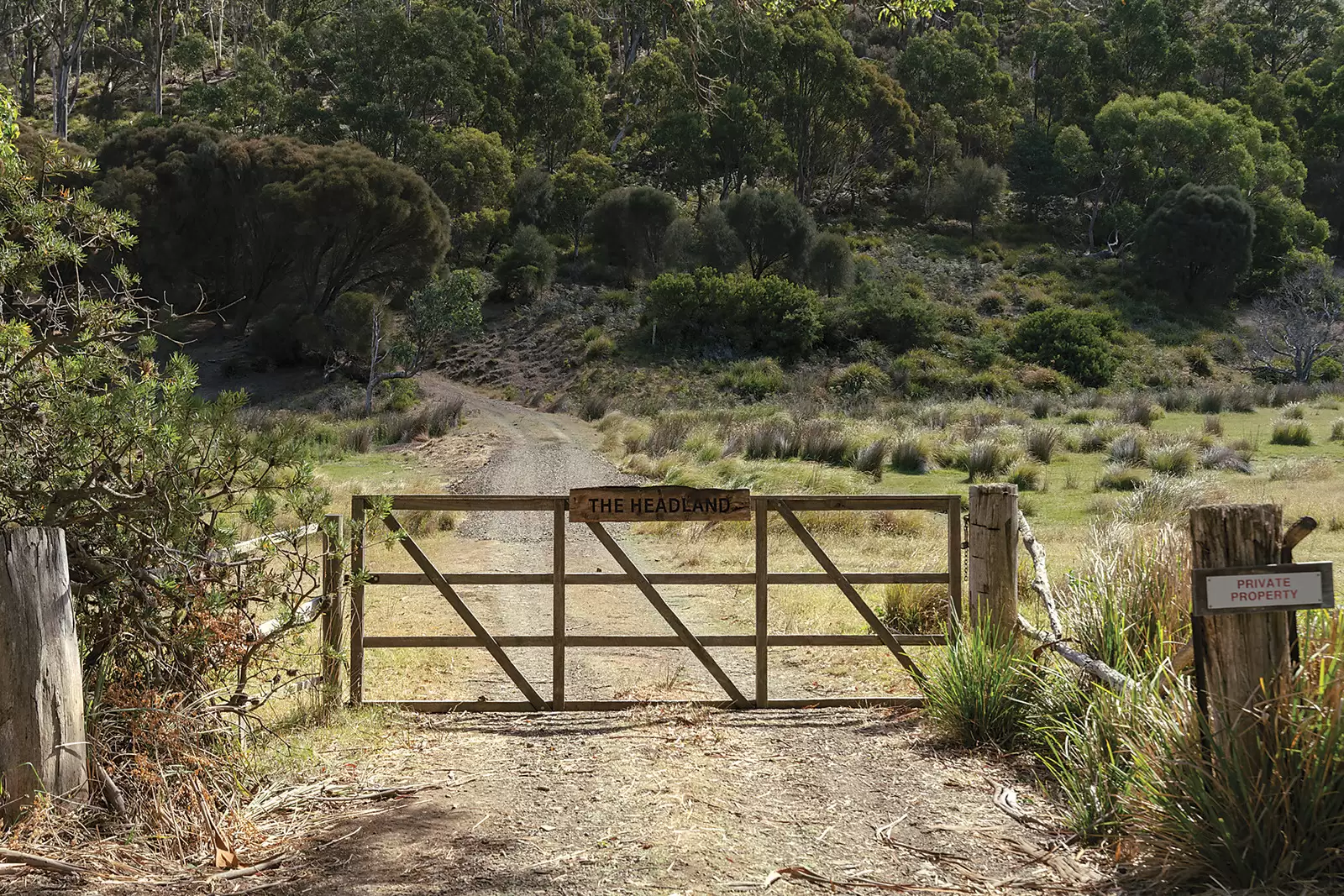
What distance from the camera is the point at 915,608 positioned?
33.8ft

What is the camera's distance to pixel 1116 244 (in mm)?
72188

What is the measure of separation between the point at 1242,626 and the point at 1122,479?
17380 mm

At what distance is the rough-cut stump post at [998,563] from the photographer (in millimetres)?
7473

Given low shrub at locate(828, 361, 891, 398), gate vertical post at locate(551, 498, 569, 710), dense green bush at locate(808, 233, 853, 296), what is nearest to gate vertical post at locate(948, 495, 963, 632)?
gate vertical post at locate(551, 498, 569, 710)

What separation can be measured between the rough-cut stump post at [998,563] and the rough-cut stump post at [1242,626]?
3.04 metres

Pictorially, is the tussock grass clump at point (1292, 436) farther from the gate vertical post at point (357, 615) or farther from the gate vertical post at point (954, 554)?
the gate vertical post at point (357, 615)

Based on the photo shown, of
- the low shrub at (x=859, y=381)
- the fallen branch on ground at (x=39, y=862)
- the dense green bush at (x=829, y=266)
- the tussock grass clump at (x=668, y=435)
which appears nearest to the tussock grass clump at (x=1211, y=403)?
the low shrub at (x=859, y=381)

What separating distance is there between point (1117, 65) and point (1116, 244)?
75.9 ft

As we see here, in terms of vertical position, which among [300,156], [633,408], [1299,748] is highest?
[300,156]

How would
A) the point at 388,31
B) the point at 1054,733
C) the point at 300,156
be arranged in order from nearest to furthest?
1. the point at 1054,733
2. the point at 300,156
3. the point at 388,31

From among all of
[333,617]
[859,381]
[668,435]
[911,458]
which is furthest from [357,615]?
[859,381]

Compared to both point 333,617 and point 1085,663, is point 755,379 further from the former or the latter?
point 1085,663

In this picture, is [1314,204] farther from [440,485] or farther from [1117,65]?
[440,485]

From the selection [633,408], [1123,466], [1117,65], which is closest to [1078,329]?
[633,408]
